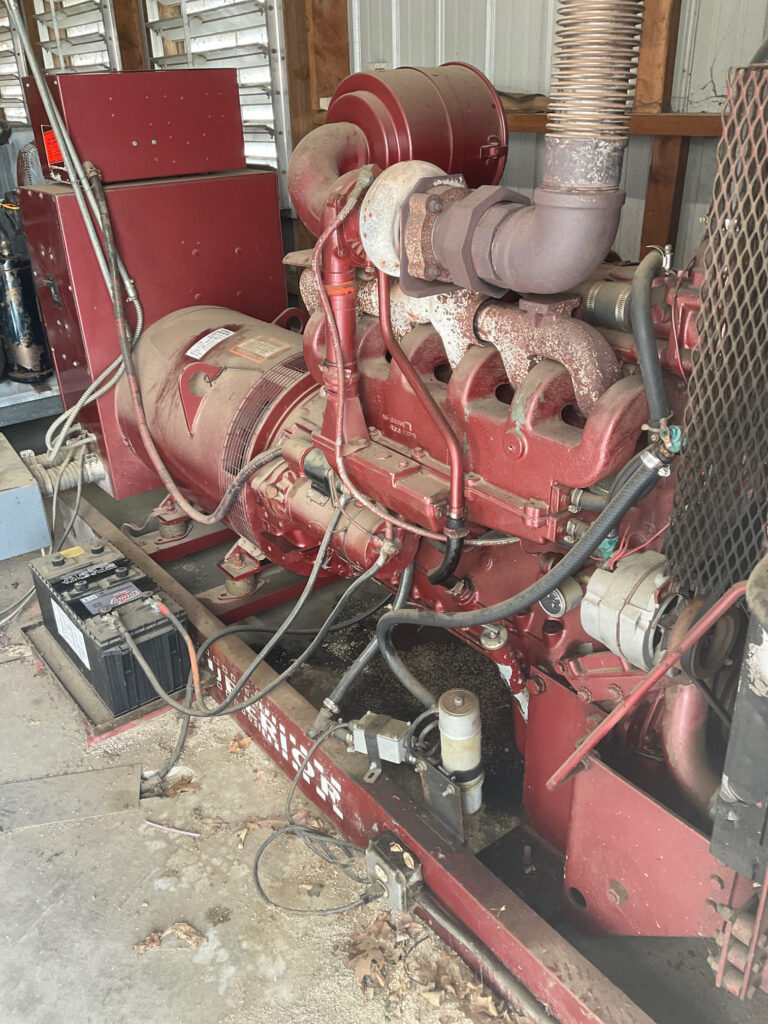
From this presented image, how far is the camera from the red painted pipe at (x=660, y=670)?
1069mm

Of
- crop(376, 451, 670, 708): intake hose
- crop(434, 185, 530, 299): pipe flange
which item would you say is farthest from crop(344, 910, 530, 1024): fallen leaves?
crop(434, 185, 530, 299): pipe flange

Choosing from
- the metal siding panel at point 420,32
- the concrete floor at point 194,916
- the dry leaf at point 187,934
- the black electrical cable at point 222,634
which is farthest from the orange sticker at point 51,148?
the dry leaf at point 187,934

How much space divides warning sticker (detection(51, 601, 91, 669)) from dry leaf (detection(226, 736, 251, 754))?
45 centimetres

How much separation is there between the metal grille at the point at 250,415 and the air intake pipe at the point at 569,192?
83 cm

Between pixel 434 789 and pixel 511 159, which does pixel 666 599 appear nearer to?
pixel 434 789

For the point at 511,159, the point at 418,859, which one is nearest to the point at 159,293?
the point at 511,159

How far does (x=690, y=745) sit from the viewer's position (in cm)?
140

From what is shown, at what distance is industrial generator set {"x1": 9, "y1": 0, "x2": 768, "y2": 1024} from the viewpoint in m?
1.12

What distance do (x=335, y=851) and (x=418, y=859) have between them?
31 cm

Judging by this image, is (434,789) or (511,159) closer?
(434,789)

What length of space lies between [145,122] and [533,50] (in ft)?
4.51

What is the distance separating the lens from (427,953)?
65.3 inches

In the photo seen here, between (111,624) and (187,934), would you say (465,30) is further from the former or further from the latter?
(187,934)

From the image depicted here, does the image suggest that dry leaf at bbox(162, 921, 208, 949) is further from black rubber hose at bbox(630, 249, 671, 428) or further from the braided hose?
the braided hose
